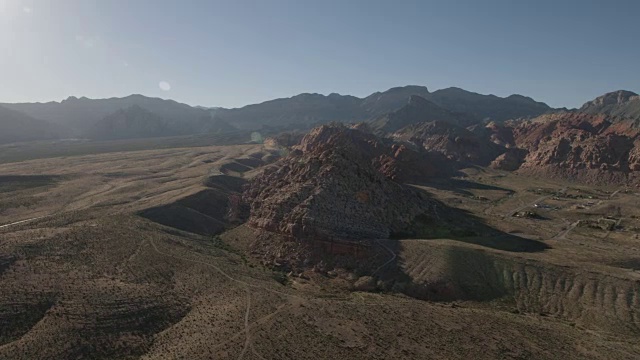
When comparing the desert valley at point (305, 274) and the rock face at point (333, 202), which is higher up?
the rock face at point (333, 202)

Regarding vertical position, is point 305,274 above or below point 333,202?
below

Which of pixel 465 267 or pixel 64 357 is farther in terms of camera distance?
pixel 465 267

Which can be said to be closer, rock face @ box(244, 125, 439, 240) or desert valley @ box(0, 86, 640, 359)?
desert valley @ box(0, 86, 640, 359)

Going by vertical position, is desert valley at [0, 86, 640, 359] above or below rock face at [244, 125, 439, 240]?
below

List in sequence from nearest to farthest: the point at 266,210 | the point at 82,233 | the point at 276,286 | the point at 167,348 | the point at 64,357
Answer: the point at 64,357 < the point at 167,348 < the point at 276,286 < the point at 82,233 < the point at 266,210

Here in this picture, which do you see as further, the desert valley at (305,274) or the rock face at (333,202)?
the rock face at (333,202)

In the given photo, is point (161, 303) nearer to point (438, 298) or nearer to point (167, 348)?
point (167, 348)

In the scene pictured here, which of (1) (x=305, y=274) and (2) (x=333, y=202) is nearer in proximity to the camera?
(1) (x=305, y=274)

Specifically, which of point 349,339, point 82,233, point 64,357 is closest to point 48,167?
point 82,233
